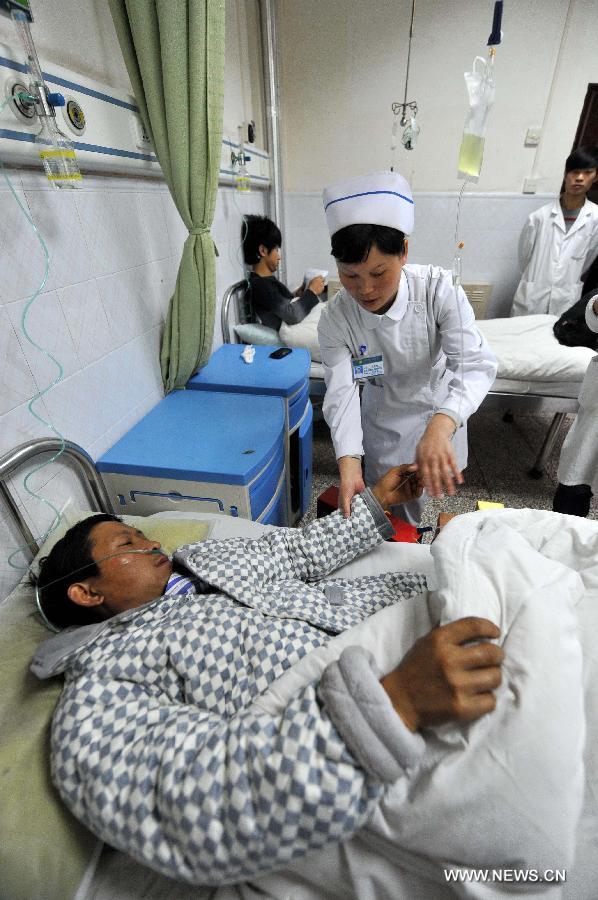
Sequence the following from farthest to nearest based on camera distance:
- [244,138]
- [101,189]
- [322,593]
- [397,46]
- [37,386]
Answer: [397,46]
[244,138]
[101,189]
[37,386]
[322,593]

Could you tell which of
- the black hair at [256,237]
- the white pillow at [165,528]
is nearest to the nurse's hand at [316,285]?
the black hair at [256,237]

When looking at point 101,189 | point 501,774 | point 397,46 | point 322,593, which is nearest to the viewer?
point 501,774

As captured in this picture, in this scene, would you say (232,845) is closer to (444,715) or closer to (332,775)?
(332,775)

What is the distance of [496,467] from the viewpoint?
266 cm

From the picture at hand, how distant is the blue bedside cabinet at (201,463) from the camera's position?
1360 millimetres

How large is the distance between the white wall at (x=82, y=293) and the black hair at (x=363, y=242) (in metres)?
0.77

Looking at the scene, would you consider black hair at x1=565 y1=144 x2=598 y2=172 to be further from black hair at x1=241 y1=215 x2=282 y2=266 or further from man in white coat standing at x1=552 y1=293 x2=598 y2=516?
black hair at x1=241 y1=215 x2=282 y2=266

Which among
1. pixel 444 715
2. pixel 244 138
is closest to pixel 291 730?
pixel 444 715

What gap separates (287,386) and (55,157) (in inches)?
41.3

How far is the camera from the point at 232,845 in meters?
0.57

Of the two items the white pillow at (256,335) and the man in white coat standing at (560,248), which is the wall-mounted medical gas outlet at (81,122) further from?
the man in white coat standing at (560,248)

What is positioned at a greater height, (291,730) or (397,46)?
(397,46)

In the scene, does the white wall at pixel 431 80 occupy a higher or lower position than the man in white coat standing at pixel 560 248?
higher

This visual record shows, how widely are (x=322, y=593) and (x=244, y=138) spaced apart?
2.86 m
